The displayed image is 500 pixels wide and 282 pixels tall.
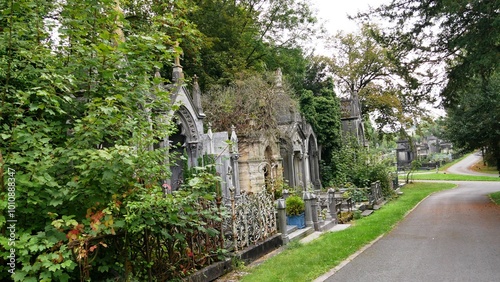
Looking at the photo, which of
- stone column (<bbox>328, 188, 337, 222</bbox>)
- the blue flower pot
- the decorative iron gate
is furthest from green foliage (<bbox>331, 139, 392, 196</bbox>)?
the decorative iron gate

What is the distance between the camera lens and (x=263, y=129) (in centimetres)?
1847

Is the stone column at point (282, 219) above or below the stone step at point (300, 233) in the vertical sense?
above

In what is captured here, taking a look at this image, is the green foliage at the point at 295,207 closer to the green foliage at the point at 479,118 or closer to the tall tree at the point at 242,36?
the tall tree at the point at 242,36

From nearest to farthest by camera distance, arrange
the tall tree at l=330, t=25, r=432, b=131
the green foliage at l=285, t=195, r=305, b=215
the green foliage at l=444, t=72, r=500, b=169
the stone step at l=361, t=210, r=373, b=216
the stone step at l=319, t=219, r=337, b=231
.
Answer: the green foliage at l=285, t=195, r=305, b=215 < the stone step at l=319, t=219, r=337, b=231 < the stone step at l=361, t=210, r=373, b=216 < the green foliage at l=444, t=72, r=500, b=169 < the tall tree at l=330, t=25, r=432, b=131

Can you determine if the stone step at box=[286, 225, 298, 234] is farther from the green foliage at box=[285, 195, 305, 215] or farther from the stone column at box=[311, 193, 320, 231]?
the stone column at box=[311, 193, 320, 231]

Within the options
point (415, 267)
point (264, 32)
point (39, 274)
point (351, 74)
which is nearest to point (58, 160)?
point (39, 274)

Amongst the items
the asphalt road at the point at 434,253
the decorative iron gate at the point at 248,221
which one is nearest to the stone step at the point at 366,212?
the asphalt road at the point at 434,253

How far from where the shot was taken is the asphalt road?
7156 mm

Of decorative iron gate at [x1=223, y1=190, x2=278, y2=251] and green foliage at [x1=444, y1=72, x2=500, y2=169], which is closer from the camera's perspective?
decorative iron gate at [x1=223, y1=190, x2=278, y2=251]

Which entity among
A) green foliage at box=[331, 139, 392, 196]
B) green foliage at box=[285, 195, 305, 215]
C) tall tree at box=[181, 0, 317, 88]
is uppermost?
tall tree at box=[181, 0, 317, 88]

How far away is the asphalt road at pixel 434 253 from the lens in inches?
282

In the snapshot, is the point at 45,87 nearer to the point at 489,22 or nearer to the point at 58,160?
the point at 58,160

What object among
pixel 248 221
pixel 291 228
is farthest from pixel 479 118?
pixel 248 221

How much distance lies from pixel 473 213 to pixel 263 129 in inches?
383
